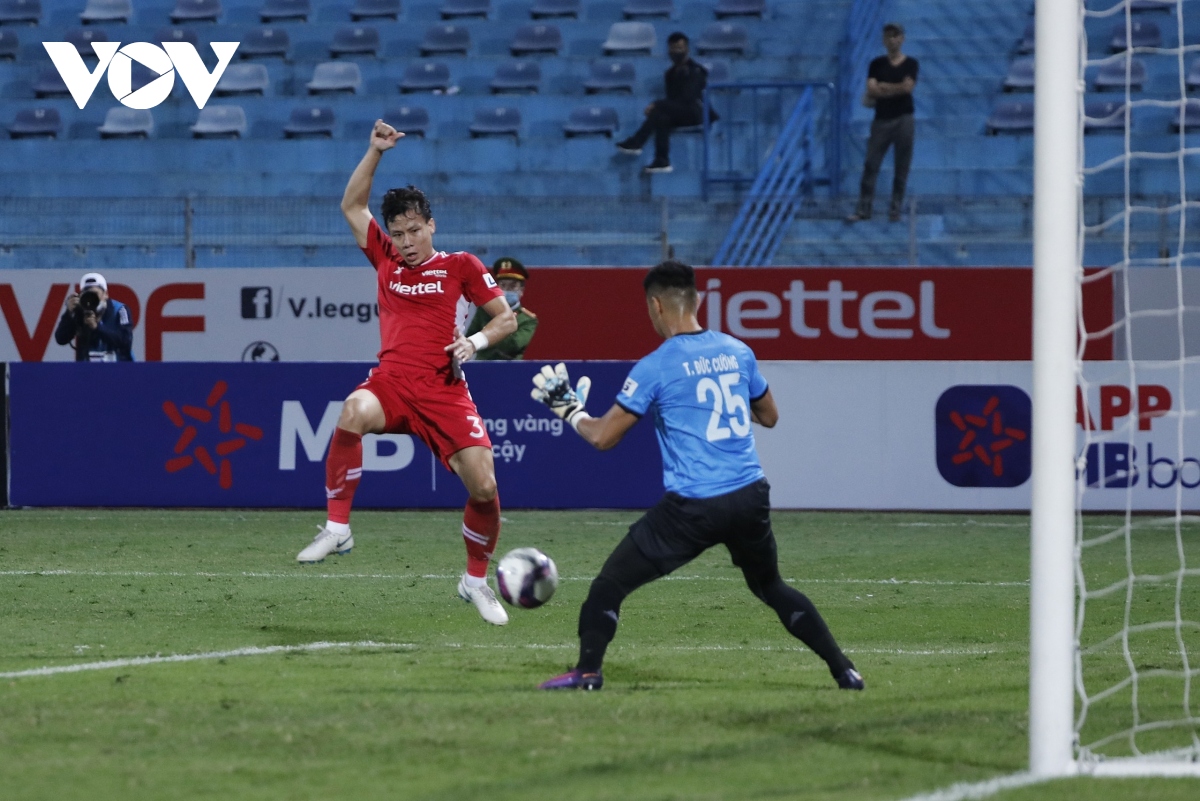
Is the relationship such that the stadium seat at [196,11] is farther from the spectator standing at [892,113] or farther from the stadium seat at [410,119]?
the spectator standing at [892,113]

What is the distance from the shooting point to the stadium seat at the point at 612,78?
22922 millimetres

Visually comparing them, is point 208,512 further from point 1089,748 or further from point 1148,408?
point 1089,748

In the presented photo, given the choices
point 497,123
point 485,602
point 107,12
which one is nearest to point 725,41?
point 497,123

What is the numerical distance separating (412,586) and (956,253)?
1111cm

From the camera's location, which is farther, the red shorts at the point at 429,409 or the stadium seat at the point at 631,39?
the stadium seat at the point at 631,39

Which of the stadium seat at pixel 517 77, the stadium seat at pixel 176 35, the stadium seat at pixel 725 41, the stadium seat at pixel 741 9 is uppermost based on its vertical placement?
the stadium seat at pixel 741 9

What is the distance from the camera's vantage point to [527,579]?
718cm

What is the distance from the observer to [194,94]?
23625 millimetres

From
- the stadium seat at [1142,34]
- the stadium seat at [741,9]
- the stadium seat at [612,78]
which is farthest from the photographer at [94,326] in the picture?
the stadium seat at [1142,34]

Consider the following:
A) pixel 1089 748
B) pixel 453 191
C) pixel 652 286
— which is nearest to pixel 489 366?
pixel 453 191

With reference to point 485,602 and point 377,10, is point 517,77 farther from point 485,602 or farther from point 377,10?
point 485,602

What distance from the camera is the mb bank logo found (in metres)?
23.6

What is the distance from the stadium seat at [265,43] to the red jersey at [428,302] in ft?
54.5

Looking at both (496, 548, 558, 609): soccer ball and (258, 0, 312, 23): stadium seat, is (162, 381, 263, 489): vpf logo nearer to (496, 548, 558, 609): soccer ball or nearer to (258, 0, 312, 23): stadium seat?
(496, 548, 558, 609): soccer ball
